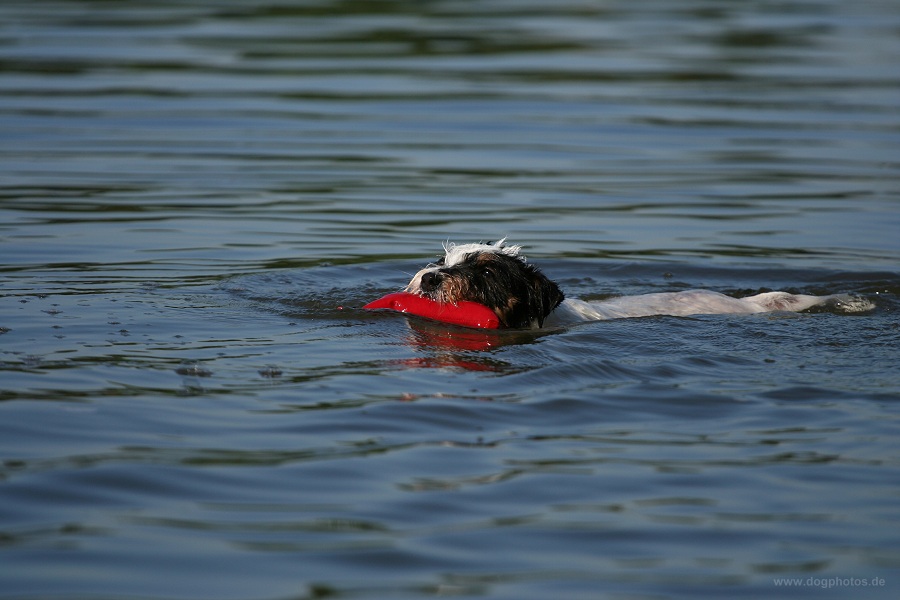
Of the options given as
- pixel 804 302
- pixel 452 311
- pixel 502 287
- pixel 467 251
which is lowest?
pixel 804 302

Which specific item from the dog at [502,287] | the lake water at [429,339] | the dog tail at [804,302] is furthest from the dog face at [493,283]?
the dog tail at [804,302]

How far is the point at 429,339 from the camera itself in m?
8.44

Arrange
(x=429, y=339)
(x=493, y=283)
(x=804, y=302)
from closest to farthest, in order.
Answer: (x=429, y=339)
(x=493, y=283)
(x=804, y=302)

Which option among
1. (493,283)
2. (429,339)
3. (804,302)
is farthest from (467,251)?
(804,302)

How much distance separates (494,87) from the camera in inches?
770

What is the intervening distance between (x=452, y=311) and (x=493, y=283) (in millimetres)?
329

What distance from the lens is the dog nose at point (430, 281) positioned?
8.61 m

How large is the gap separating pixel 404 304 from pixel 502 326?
678mm

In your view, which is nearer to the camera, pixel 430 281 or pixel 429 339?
pixel 429 339

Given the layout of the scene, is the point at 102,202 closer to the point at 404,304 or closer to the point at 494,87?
the point at 404,304

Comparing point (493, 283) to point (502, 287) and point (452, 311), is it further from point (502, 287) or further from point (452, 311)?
point (452, 311)

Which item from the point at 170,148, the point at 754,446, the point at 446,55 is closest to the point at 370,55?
the point at 446,55

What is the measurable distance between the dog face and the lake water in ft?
0.75

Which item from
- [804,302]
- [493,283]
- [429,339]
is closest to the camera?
[429,339]
